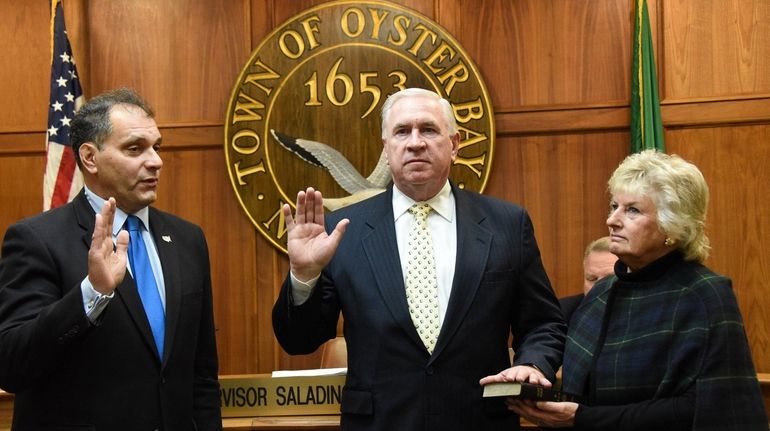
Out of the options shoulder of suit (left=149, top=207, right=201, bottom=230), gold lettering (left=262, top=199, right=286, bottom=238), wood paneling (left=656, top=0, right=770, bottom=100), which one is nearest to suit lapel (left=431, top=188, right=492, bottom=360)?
shoulder of suit (left=149, top=207, right=201, bottom=230)

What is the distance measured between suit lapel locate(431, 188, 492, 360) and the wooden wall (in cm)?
237

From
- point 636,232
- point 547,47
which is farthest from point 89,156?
point 547,47

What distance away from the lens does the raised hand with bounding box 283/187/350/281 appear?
234cm

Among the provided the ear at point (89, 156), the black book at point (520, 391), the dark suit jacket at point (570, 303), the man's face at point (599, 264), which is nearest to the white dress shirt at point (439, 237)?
the black book at point (520, 391)

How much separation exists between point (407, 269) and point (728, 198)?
9.36 feet

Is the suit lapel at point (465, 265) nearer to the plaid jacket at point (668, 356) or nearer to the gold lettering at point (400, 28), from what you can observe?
the plaid jacket at point (668, 356)

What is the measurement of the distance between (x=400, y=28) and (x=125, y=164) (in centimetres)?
272

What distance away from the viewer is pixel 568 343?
250 centimetres

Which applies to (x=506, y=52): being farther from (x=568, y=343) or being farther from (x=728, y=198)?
(x=568, y=343)

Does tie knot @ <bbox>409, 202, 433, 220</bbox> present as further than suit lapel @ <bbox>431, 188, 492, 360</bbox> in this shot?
Yes

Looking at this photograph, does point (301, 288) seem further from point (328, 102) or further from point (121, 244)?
point (328, 102)

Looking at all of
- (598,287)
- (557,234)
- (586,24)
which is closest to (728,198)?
(557,234)

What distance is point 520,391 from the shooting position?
2.20 m

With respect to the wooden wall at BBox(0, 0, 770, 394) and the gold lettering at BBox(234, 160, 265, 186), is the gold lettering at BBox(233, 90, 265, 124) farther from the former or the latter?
the gold lettering at BBox(234, 160, 265, 186)
